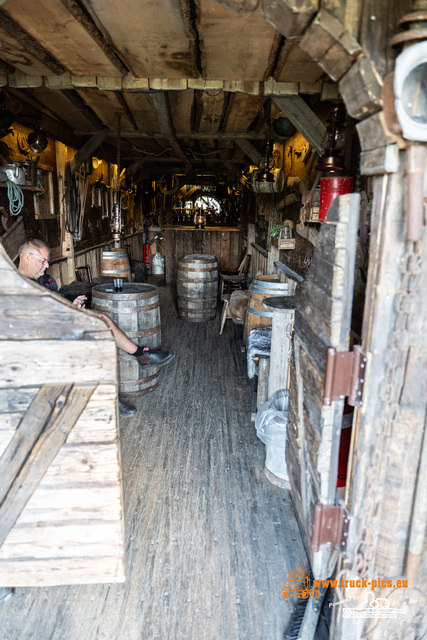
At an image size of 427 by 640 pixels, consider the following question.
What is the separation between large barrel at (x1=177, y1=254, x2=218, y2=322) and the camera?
688 centimetres

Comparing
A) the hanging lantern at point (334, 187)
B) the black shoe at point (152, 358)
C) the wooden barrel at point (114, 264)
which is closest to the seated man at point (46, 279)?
the black shoe at point (152, 358)

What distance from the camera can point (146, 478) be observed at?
315 cm

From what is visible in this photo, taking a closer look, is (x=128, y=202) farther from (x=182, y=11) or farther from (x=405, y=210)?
(x=405, y=210)

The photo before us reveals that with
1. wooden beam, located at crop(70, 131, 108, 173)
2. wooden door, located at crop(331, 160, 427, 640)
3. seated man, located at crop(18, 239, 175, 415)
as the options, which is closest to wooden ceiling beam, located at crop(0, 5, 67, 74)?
seated man, located at crop(18, 239, 175, 415)

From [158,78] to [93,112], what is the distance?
2246 millimetres

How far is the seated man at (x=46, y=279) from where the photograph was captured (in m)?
3.38

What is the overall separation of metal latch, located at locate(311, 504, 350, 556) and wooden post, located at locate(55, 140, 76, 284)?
565 cm

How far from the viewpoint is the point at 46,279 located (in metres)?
4.05

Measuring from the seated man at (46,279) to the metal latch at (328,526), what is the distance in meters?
1.96

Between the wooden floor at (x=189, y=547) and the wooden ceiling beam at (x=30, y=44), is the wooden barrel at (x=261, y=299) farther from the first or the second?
the wooden ceiling beam at (x=30, y=44)

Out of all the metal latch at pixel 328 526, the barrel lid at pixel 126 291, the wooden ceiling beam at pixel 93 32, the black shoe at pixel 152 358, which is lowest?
the black shoe at pixel 152 358

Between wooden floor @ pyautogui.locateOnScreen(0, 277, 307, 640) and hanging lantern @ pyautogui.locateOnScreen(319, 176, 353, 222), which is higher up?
hanging lantern @ pyautogui.locateOnScreen(319, 176, 353, 222)

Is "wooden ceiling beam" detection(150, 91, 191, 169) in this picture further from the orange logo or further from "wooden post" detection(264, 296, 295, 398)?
the orange logo

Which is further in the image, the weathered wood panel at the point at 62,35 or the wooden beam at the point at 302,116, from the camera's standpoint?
the wooden beam at the point at 302,116
